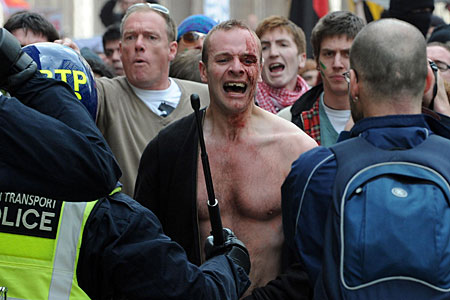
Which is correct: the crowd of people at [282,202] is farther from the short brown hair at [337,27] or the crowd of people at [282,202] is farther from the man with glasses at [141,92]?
the short brown hair at [337,27]

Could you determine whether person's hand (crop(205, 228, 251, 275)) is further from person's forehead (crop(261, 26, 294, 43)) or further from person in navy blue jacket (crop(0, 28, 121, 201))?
person's forehead (crop(261, 26, 294, 43))

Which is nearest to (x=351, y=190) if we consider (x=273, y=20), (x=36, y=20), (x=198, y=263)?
(x=198, y=263)

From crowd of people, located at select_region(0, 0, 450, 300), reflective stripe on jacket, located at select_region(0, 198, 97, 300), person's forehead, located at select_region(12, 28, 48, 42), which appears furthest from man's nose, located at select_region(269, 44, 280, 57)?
reflective stripe on jacket, located at select_region(0, 198, 97, 300)

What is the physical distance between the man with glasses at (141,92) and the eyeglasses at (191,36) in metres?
1.13

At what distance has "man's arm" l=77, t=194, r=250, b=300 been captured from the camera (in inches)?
107

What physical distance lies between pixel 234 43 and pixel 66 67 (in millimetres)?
1549

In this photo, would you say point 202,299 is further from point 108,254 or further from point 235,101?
point 235,101

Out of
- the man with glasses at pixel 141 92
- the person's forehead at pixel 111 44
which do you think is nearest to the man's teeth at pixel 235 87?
the man with glasses at pixel 141 92

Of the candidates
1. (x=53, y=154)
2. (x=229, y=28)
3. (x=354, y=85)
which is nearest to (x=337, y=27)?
(x=229, y=28)

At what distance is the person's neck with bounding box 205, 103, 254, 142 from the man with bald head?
1.31m

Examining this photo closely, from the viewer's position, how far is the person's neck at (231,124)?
4340 mm

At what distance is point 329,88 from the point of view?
543cm

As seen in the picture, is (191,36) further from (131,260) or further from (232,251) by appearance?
(131,260)

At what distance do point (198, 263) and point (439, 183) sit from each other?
1710mm
